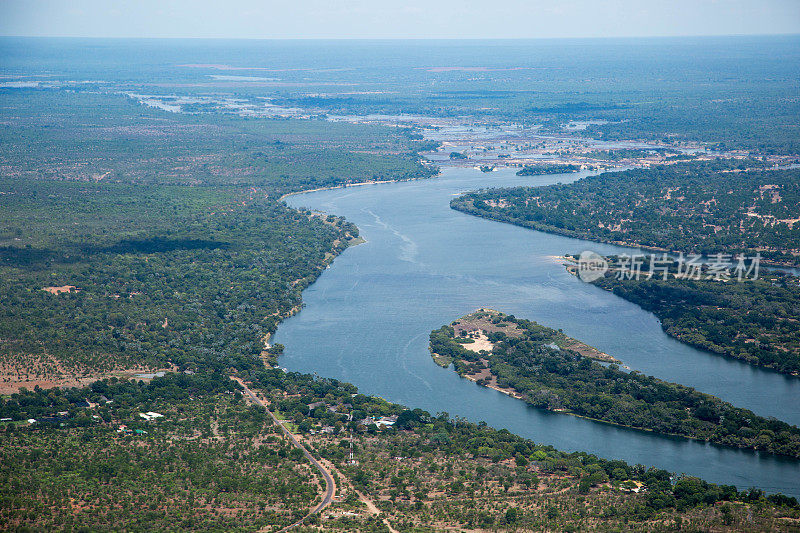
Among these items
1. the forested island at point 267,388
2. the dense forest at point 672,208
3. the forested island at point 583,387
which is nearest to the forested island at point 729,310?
the forested island at point 267,388

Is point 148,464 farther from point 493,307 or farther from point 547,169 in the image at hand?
point 547,169


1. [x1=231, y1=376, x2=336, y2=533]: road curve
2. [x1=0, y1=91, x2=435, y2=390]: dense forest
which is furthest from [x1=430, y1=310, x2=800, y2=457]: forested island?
[x1=0, y1=91, x2=435, y2=390]: dense forest

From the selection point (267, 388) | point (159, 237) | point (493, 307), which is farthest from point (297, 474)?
point (159, 237)

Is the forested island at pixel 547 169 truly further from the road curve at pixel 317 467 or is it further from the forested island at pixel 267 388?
the road curve at pixel 317 467

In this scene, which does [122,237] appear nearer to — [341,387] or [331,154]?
[341,387]

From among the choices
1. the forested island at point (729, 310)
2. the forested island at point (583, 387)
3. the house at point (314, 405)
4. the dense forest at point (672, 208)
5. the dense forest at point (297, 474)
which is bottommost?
the house at point (314, 405)

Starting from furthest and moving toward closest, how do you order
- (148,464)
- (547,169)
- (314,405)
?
(547,169), (314,405), (148,464)
